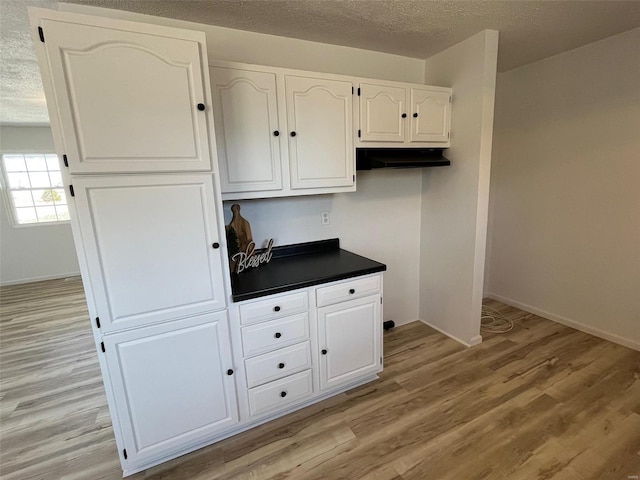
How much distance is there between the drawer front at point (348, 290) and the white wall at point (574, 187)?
2.08m

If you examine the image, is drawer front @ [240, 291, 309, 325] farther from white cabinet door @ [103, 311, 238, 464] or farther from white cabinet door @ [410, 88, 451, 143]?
white cabinet door @ [410, 88, 451, 143]

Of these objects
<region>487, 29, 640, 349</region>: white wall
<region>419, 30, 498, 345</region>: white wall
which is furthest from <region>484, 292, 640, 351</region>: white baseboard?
<region>419, 30, 498, 345</region>: white wall

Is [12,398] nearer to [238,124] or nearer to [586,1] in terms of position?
[238,124]

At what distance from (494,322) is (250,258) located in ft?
8.43

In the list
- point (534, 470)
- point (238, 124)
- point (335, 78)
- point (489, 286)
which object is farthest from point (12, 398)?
point (489, 286)

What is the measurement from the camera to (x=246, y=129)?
1918 mm

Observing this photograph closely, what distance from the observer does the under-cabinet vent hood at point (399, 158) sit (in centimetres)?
233

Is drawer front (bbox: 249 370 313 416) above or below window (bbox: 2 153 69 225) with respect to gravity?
below

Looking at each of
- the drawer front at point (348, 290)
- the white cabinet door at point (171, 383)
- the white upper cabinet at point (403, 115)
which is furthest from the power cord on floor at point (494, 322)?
the white cabinet door at point (171, 383)

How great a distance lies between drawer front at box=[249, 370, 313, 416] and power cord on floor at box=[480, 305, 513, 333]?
77.1 inches

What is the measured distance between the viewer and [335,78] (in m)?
2.11

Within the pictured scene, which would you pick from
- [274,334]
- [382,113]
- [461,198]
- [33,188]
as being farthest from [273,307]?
[33,188]

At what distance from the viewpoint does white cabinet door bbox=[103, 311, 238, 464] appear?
5.10 ft

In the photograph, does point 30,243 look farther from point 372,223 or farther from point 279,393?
point 372,223
